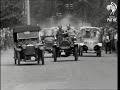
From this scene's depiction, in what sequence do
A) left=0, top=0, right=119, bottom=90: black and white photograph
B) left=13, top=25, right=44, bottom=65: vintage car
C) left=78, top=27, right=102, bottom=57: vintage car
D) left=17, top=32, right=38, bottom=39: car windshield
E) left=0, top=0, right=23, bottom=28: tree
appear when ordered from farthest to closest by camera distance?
left=0, top=0, right=23, bottom=28: tree < left=78, top=27, right=102, bottom=57: vintage car < left=17, top=32, right=38, bottom=39: car windshield < left=13, top=25, right=44, bottom=65: vintage car < left=0, top=0, right=119, bottom=90: black and white photograph

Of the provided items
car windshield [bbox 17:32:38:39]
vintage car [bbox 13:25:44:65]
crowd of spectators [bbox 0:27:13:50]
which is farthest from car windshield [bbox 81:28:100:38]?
car windshield [bbox 17:32:38:39]

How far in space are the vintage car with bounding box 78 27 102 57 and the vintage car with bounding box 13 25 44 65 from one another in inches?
272

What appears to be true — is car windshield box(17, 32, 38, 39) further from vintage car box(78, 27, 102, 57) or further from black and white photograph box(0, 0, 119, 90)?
vintage car box(78, 27, 102, 57)

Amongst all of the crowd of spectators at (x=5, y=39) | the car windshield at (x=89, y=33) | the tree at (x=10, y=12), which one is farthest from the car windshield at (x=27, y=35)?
the tree at (x=10, y=12)

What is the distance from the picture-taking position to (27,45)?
25.8 metres

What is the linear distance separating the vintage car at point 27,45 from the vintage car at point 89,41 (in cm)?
691

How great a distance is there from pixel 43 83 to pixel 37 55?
10.3m

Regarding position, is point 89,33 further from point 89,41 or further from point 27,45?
point 27,45

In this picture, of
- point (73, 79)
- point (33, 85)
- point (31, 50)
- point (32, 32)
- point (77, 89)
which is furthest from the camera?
point (32, 32)

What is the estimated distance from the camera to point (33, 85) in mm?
14883

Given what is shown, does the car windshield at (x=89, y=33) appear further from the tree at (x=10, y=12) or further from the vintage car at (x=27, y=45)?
the tree at (x=10, y=12)

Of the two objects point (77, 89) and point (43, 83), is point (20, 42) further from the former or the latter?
point (77, 89)

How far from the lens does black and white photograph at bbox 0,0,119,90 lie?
16.1 meters

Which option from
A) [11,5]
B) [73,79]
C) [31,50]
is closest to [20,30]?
[31,50]
